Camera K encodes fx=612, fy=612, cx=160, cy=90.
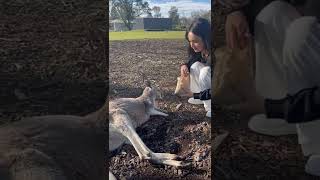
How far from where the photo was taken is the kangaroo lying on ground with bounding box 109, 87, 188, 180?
4.65 metres

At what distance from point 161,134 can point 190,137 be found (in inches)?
8.8

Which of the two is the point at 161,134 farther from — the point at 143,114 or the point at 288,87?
the point at 288,87

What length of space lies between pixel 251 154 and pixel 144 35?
1.22 m

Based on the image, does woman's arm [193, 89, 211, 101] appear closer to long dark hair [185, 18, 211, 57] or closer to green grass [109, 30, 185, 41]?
long dark hair [185, 18, 211, 57]

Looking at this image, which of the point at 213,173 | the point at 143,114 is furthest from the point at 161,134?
the point at 213,173

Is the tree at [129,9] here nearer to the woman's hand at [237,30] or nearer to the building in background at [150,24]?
the building in background at [150,24]

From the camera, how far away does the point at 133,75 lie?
4695mm

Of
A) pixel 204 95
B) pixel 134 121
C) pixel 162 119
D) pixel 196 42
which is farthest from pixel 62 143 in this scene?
pixel 196 42

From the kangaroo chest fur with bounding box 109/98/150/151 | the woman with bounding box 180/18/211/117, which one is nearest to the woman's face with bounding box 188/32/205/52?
the woman with bounding box 180/18/211/117

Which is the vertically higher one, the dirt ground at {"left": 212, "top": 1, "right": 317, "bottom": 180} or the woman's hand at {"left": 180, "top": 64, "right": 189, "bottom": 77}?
the woman's hand at {"left": 180, "top": 64, "right": 189, "bottom": 77}

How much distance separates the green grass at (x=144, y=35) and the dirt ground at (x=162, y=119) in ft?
0.13

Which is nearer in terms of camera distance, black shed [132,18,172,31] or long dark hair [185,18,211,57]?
long dark hair [185,18,211,57]

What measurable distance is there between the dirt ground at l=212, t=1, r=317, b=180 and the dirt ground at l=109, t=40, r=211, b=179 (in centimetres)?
10

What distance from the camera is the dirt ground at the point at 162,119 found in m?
4.66
